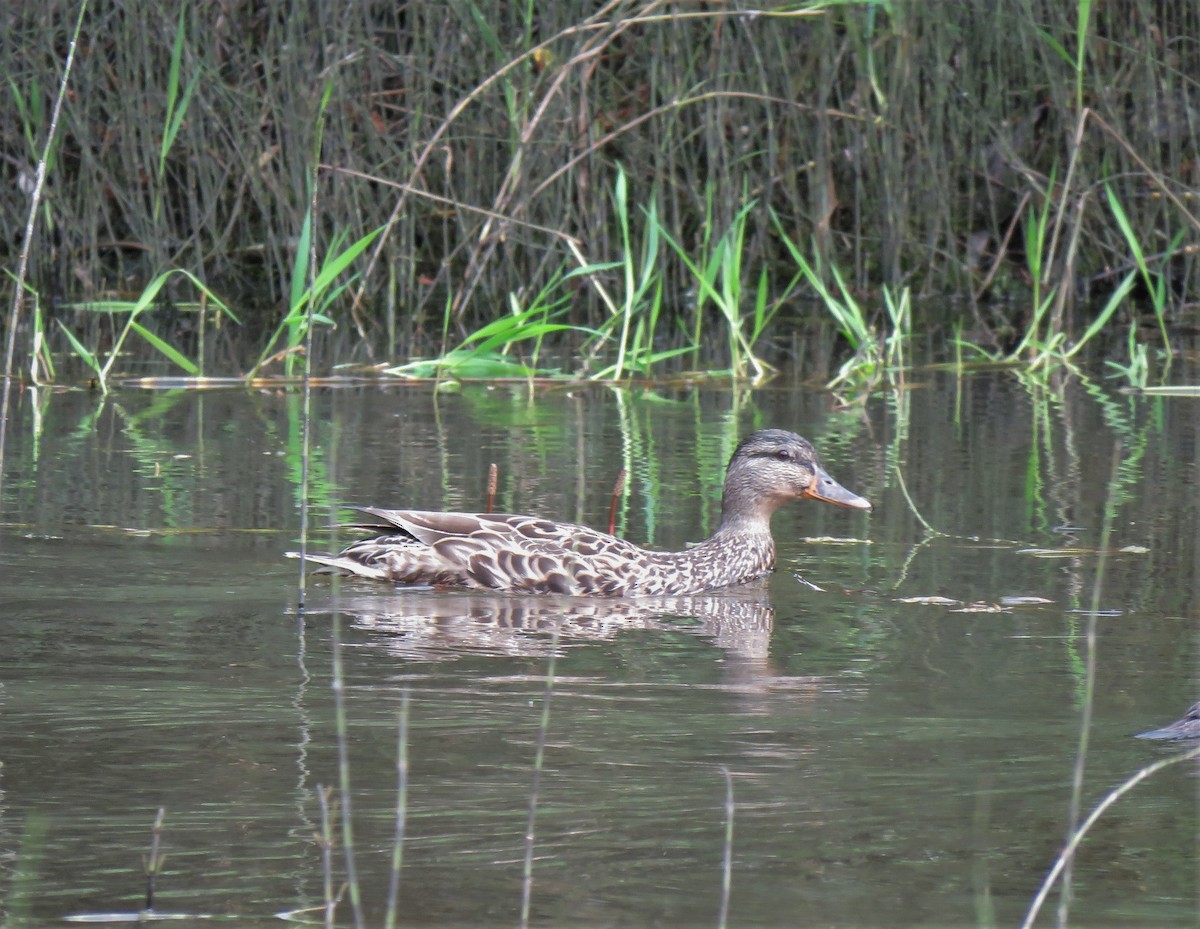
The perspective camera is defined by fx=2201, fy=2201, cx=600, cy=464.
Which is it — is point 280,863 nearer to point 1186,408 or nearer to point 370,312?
point 1186,408

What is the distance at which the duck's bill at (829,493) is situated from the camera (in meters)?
7.04

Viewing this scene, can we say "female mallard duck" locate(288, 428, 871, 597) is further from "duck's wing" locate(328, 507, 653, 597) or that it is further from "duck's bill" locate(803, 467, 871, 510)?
"duck's bill" locate(803, 467, 871, 510)

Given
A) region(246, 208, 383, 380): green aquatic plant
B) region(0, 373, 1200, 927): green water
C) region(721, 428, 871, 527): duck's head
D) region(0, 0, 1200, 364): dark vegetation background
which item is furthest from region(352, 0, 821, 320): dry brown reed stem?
region(721, 428, 871, 527): duck's head

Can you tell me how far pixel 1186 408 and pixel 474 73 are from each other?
4383 millimetres

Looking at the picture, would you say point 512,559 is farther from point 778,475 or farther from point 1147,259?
point 1147,259

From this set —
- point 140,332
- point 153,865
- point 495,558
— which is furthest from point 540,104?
point 153,865

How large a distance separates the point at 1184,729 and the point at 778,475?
2.72 meters

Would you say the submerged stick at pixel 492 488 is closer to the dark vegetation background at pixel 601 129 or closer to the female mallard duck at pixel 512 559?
the female mallard duck at pixel 512 559

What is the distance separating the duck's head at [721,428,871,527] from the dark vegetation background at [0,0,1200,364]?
3654 mm

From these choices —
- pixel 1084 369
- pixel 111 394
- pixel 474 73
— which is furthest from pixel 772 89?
pixel 111 394

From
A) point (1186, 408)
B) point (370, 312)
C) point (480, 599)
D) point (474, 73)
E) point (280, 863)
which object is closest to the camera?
point (280, 863)

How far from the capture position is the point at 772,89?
1221cm

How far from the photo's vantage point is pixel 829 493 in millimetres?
7070

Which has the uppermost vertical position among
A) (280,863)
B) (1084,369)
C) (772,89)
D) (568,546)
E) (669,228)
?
(772,89)
